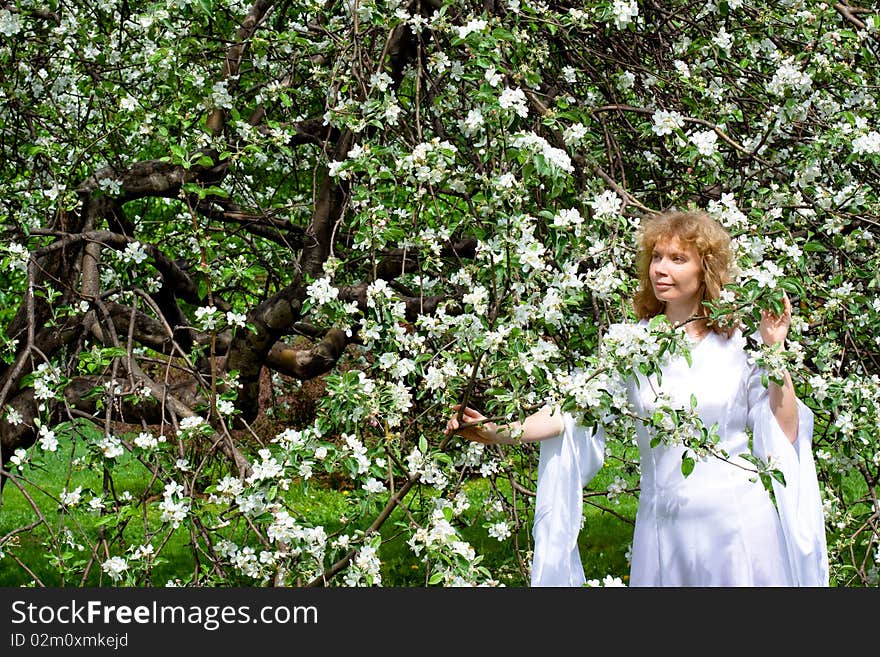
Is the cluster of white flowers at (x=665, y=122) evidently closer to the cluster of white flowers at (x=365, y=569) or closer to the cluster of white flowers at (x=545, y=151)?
the cluster of white flowers at (x=545, y=151)

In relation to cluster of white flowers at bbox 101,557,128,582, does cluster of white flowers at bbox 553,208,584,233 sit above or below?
above

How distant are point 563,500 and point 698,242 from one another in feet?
2.73

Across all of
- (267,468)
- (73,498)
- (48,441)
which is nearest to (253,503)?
(267,468)

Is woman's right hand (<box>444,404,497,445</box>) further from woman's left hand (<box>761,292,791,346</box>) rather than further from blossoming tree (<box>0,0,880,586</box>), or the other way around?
woman's left hand (<box>761,292,791,346</box>)

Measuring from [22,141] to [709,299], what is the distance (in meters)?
3.49

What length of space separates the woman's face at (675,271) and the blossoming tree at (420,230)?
109 millimetres

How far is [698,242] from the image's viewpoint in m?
2.84

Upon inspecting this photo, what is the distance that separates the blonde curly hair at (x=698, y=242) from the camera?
282 centimetres

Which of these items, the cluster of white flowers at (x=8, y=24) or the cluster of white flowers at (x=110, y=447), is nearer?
the cluster of white flowers at (x=110, y=447)

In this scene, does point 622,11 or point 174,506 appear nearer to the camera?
point 174,506

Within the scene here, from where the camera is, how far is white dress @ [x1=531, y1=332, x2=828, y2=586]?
2914 millimetres

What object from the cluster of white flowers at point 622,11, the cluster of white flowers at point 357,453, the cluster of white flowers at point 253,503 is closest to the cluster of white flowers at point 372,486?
the cluster of white flowers at point 357,453

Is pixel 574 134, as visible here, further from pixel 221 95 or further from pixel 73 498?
pixel 73 498

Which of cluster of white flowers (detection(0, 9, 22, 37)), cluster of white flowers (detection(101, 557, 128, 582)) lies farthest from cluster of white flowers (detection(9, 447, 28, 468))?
cluster of white flowers (detection(0, 9, 22, 37))
